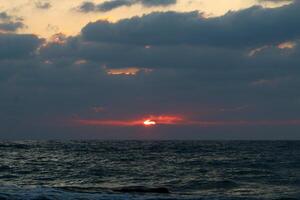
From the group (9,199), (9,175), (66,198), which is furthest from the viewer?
(9,175)

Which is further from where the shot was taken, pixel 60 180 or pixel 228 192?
pixel 60 180

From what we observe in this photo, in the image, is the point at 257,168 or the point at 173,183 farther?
the point at 257,168

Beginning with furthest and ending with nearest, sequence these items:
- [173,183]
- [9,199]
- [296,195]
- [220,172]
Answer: [220,172] < [173,183] < [296,195] < [9,199]

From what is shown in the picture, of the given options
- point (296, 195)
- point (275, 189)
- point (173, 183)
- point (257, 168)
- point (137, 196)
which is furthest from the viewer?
point (257, 168)

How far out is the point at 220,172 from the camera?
4209 centimetres

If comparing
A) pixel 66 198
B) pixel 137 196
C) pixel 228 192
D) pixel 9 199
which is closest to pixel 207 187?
pixel 228 192

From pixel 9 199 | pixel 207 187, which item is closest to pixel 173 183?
pixel 207 187

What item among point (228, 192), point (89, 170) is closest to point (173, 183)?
point (228, 192)

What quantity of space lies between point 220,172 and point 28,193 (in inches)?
866

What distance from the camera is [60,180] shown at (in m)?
36.0

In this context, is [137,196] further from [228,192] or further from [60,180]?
[60,180]

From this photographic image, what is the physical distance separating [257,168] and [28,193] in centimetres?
2764

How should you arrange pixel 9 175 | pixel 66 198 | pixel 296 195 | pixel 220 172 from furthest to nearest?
pixel 220 172
pixel 9 175
pixel 296 195
pixel 66 198

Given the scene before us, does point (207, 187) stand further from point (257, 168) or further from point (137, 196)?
point (257, 168)
